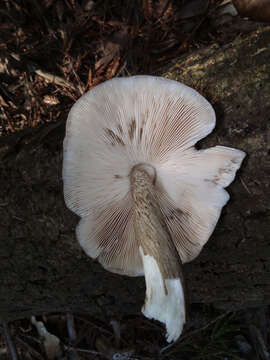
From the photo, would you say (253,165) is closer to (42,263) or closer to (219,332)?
(42,263)

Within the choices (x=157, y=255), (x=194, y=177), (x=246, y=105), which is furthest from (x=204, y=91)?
(x=157, y=255)

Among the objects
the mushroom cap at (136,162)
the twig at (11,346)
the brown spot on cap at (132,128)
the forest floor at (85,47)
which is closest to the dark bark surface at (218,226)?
the mushroom cap at (136,162)

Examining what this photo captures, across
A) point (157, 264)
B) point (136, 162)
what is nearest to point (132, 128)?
point (136, 162)

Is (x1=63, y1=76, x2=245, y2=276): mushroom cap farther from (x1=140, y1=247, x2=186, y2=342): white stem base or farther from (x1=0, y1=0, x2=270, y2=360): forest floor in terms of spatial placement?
(x1=0, y1=0, x2=270, y2=360): forest floor

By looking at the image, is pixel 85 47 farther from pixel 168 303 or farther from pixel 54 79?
pixel 168 303

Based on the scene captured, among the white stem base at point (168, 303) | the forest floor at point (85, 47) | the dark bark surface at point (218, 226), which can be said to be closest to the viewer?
the white stem base at point (168, 303)

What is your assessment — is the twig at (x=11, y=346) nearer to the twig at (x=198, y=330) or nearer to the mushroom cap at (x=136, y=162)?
the twig at (x=198, y=330)
